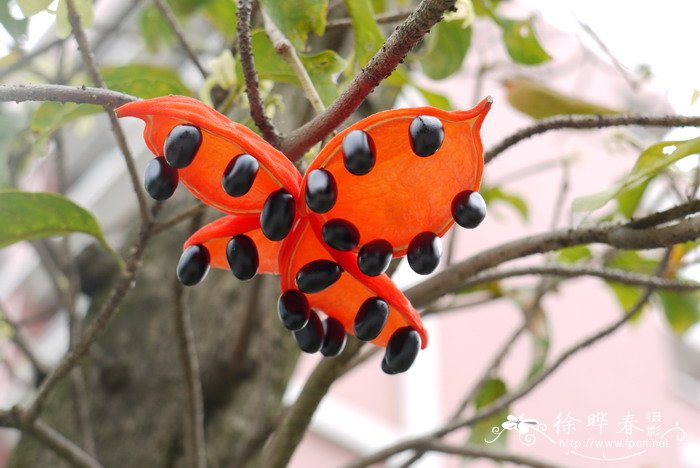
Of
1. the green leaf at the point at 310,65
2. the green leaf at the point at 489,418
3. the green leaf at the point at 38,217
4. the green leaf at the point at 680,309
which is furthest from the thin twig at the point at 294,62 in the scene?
the green leaf at the point at 680,309

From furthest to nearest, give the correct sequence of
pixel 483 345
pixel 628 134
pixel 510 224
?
pixel 510 224
pixel 483 345
pixel 628 134

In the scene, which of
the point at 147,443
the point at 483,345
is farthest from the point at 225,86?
the point at 483,345

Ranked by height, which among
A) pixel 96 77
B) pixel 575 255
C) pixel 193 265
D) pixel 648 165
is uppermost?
pixel 575 255

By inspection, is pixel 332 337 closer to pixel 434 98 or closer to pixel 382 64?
pixel 382 64

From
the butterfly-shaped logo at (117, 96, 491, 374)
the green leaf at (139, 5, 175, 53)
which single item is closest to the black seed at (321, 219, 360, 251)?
the butterfly-shaped logo at (117, 96, 491, 374)

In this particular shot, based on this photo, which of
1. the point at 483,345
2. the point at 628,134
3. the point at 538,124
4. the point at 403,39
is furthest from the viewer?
the point at 483,345

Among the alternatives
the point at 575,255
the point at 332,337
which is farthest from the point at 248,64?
the point at 575,255

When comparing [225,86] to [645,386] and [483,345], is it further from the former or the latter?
[645,386]
